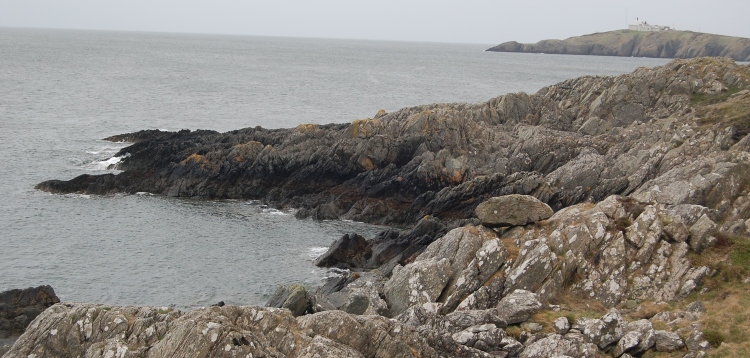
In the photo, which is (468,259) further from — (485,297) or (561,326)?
(561,326)

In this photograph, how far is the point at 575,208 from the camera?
34188mm

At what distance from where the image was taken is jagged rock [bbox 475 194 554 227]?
109 ft

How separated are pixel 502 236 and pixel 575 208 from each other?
4.21 m

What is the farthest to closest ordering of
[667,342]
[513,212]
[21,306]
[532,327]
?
[21,306] < [513,212] < [532,327] < [667,342]

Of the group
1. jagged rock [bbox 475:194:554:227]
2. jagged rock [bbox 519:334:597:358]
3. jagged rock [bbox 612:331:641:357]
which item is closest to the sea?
jagged rock [bbox 475:194:554:227]

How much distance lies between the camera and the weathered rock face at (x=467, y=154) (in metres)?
53.9

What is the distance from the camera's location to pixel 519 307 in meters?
25.4

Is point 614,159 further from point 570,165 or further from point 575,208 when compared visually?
point 575,208

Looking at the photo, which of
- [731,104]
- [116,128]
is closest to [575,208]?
[731,104]

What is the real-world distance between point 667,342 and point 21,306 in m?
31.0

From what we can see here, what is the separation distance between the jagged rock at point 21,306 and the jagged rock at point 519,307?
23.8m

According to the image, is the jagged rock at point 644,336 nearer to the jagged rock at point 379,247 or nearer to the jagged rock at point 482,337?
the jagged rock at point 482,337

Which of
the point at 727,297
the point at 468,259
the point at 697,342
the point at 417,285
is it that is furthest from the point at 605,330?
the point at 417,285

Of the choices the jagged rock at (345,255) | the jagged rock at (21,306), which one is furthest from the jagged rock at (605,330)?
the jagged rock at (21,306)
